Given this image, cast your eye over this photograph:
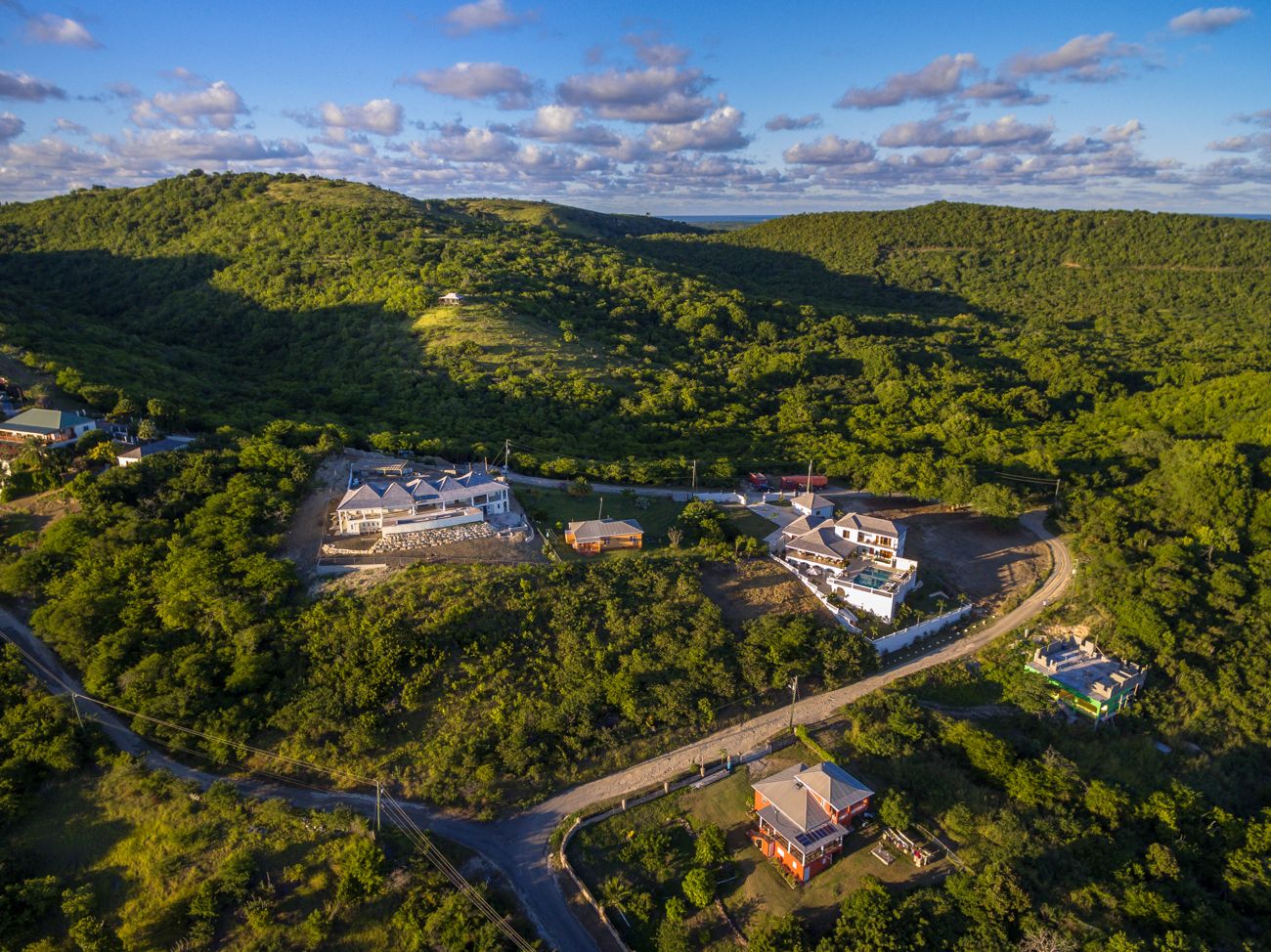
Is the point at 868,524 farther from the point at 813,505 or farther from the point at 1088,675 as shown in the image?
the point at 1088,675

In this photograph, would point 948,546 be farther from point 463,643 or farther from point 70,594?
point 70,594

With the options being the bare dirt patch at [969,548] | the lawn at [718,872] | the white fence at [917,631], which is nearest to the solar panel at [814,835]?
the lawn at [718,872]

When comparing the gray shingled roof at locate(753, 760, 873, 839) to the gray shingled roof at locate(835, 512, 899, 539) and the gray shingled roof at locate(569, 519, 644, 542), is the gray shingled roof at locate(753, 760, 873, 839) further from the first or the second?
the gray shingled roof at locate(835, 512, 899, 539)

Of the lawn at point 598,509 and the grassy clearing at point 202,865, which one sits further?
the lawn at point 598,509

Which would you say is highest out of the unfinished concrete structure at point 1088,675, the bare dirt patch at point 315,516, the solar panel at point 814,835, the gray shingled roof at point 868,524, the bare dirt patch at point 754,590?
the bare dirt patch at point 315,516

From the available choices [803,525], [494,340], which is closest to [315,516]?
[803,525]

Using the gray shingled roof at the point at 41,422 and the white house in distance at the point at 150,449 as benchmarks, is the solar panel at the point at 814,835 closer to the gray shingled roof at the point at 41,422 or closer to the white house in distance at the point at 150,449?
the white house in distance at the point at 150,449
